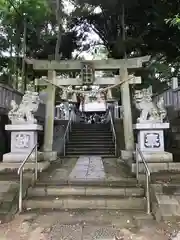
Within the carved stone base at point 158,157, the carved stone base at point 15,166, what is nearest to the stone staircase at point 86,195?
the carved stone base at point 15,166

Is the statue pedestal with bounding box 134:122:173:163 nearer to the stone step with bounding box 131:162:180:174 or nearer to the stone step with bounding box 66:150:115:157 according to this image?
the stone step with bounding box 131:162:180:174

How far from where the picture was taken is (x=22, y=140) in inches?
284

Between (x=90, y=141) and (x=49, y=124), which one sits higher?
(x=49, y=124)

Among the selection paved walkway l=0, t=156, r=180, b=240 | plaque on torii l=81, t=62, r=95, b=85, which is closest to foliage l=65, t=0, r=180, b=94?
plaque on torii l=81, t=62, r=95, b=85

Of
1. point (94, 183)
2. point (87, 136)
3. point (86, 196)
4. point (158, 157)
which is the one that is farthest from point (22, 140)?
point (87, 136)

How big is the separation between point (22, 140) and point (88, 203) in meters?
3.09

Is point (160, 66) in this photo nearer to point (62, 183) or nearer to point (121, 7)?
point (121, 7)

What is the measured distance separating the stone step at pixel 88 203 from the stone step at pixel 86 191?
253mm

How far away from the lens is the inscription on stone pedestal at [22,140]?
7.21m

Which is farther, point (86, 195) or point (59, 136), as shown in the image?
point (59, 136)

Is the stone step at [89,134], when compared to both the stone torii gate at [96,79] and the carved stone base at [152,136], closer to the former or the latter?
the stone torii gate at [96,79]

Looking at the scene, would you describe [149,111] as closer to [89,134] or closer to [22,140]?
[22,140]

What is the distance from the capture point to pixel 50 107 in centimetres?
937

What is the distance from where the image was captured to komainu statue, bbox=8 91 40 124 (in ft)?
24.0
